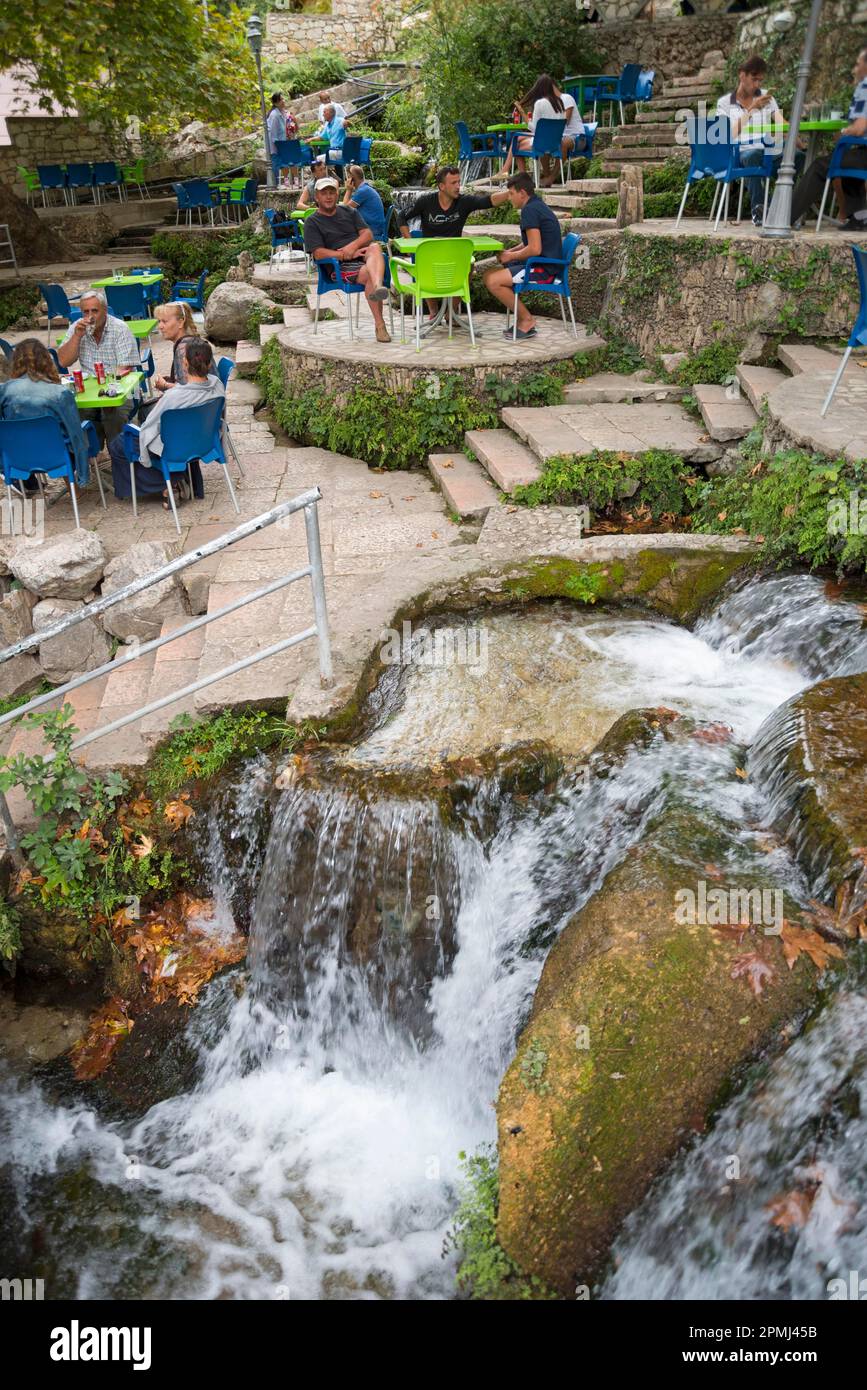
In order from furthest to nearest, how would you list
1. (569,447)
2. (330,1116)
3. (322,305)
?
(322,305) → (569,447) → (330,1116)

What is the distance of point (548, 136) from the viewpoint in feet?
36.2

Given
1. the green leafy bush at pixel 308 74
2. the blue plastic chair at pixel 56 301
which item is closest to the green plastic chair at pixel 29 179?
the green leafy bush at pixel 308 74

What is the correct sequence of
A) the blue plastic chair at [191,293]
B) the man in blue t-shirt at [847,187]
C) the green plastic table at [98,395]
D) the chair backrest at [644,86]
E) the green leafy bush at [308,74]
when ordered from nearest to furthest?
the green plastic table at [98,395]
the man in blue t-shirt at [847,187]
the blue plastic chair at [191,293]
the chair backrest at [644,86]
the green leafy bush at [308,74]

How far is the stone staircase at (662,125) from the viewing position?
11641 mm

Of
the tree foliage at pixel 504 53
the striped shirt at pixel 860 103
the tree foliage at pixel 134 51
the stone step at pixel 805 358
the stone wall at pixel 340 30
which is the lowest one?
the stone step at pixel 805 358

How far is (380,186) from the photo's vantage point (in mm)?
16453

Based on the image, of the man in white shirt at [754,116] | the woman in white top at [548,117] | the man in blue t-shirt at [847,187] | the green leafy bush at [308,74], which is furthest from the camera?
the green leafy bush at [308,74]

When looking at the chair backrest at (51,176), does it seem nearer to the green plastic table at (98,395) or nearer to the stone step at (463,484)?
the green plastic table at (98,395)

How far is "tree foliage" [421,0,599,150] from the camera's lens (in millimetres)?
14469

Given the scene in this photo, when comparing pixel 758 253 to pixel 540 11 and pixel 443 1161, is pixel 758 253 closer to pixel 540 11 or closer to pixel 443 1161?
pixel 443 1161

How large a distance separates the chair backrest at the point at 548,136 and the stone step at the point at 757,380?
523cm

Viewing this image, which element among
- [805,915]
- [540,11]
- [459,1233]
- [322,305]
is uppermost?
[540,11]
